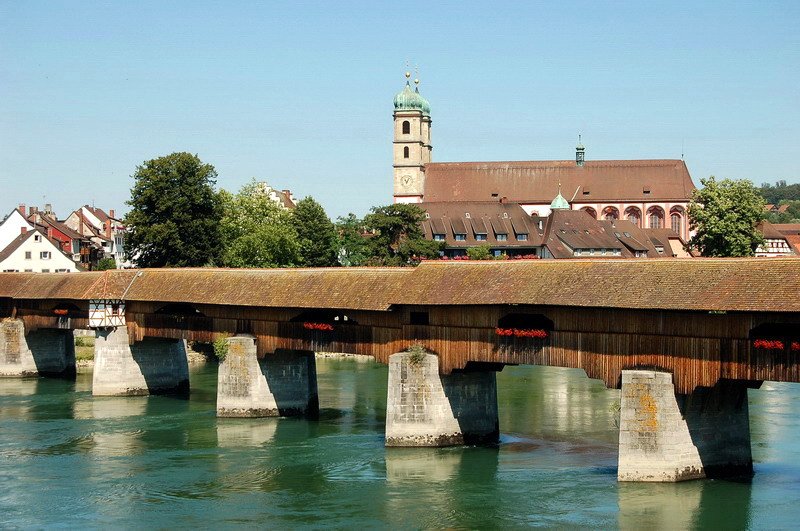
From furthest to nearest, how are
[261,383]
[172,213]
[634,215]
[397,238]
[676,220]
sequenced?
[634,215]
[676,220]
[397,238]
[172,213]
[261,383]

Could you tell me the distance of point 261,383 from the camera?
4303 cm

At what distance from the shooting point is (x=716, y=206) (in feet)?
233

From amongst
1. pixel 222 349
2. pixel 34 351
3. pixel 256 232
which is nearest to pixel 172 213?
pixel 256 232

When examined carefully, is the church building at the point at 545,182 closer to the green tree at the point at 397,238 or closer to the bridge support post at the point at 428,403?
the green tree at the point at 397,238

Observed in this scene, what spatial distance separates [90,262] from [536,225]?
35072 millimetres

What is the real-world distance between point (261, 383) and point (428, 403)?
29.8ft

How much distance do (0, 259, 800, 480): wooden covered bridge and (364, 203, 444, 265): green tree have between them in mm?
28527

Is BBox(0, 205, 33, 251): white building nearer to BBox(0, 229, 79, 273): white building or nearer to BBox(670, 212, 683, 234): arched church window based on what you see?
BBox(0, 229, 79, 273): white building

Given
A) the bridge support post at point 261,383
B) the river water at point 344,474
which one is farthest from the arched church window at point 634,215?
the bridge support post at point 261,383

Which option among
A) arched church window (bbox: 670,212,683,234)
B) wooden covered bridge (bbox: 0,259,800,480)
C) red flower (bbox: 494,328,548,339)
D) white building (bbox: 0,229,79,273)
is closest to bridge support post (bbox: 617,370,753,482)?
wooden covered bridge (bbox: 0,259,800,480)

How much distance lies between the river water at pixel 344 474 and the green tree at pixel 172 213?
20.5 metres

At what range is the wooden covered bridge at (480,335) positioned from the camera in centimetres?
2928

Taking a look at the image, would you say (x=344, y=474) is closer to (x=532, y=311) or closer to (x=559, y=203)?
(x=532, y=311)

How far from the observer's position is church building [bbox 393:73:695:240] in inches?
4500
